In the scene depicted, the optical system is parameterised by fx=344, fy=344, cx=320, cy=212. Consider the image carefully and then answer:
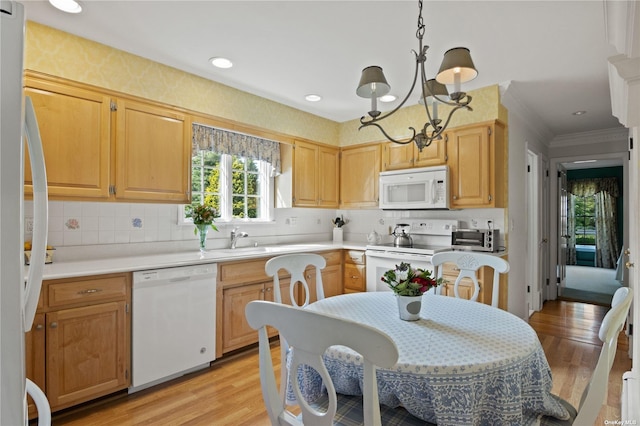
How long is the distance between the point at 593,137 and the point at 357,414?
17.7 ft

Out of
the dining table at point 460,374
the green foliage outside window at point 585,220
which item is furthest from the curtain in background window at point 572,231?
the dining table at point 460,374

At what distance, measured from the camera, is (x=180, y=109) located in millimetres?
2895

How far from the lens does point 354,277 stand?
3922 mm

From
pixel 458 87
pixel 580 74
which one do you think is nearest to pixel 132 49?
pixel 458 87

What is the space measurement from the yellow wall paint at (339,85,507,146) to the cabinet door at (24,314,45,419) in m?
3.52

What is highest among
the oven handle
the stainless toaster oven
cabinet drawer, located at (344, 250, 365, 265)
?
the stainless toaster oven

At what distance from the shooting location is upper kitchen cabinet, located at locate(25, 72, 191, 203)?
2223mm

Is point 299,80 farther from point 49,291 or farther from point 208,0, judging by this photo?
point 49,291

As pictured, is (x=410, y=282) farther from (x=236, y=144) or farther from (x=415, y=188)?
(x=236, y=144)

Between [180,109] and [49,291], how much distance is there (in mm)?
1652

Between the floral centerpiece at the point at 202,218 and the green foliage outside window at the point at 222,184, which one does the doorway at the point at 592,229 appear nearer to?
the green foliage outside window at the point at 222,184

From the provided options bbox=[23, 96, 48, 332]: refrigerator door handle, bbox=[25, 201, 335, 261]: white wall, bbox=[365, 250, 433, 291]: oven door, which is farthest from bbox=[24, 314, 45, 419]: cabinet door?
bbox=[365, 250, 433, 291]: oven door

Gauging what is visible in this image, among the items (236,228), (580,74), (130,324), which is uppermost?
(580,74)

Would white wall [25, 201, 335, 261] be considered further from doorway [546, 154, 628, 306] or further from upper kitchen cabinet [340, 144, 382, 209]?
doorway [546, 154, 628, 306]
